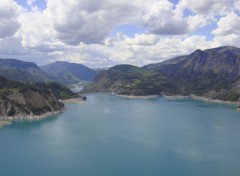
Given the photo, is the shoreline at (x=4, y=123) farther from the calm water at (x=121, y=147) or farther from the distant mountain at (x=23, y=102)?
the distant mountain at (x=23, y=102)

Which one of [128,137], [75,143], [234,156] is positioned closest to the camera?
[234,156]

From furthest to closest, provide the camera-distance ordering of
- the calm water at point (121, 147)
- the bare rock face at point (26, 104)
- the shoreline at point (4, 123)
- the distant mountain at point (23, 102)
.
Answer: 1. the bare rock face at point (26, 104)
2. the distant mountain at point (23, 102)
3. the shoreline at point (4, 123)
4. the calm water at point (121, 147)

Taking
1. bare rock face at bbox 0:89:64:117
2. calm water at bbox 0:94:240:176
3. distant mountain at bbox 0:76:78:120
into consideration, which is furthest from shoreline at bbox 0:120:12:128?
bare rock face at bbox 0:89:64:117

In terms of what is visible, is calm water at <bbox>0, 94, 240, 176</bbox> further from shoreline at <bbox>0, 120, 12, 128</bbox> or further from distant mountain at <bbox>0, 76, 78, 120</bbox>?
distant mountain at <bbox>0, 76, 78, 120</bbox>

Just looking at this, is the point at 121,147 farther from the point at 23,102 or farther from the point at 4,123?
the point at 23,102

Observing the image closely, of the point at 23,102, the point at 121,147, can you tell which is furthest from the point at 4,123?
the point at 121,147

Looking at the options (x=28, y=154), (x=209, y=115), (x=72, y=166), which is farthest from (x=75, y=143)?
(x=209, y=115)

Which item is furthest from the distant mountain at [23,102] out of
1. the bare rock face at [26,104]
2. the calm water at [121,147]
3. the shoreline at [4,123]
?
the calm water at [121,147]

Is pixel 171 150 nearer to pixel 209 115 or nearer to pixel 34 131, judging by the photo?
pixel 34 131
